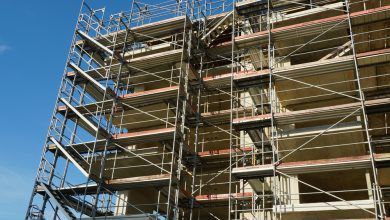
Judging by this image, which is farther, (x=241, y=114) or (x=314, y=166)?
(x=241, y=114)

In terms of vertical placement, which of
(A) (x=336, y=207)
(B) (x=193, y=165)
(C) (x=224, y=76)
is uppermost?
(C) (x=224, y=76)

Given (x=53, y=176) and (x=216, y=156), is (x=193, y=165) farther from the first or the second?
(x=53, y=176)

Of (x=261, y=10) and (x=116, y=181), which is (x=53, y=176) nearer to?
(x=116, y=181)

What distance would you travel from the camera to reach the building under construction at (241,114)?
14969 millimetres

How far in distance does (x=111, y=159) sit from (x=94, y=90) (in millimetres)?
4249

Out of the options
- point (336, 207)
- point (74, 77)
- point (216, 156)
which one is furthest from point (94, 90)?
point (336, 207)

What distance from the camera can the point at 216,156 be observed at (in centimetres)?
1823

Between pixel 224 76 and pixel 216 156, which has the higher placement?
pixel 224 76

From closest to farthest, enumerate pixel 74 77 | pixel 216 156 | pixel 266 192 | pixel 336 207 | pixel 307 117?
pixel 336 207
pixel 307 117
pixel 266 192
pixel 216 156
pixel 74 77

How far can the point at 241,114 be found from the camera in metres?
18.9

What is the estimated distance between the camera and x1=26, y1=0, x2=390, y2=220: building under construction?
15.0m

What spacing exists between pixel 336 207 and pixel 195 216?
30.6 ft

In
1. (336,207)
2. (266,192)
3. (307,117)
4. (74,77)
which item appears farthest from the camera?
Result: (74,77)

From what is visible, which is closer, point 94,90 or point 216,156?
point 216,156
